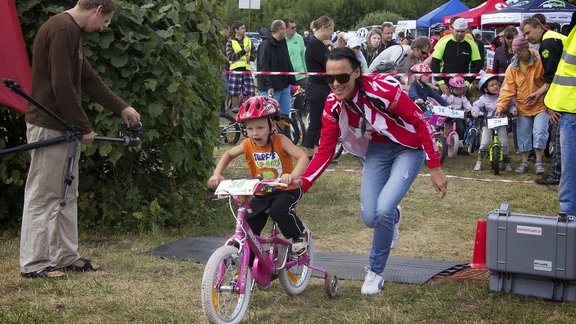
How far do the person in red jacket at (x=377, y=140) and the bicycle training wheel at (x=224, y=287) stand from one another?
31.4 inches

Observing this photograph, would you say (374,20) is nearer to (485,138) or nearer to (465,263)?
(485,138)

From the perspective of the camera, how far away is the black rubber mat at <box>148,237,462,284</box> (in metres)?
6.31

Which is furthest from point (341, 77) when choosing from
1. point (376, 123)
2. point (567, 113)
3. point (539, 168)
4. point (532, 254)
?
point (539, 168)

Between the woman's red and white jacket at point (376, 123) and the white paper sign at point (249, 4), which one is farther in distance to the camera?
the white paper sign at point (249, 4)

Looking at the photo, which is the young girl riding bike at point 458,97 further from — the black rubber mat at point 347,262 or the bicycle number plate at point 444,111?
the black rubber mat at point 347,262

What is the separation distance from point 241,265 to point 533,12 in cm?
2281

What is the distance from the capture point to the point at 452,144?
43.8ft

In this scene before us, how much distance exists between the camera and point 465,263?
6730mm

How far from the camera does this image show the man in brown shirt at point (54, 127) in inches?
230

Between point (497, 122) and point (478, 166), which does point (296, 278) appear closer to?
point (497, 122)

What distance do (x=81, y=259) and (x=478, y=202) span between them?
16.9 ft

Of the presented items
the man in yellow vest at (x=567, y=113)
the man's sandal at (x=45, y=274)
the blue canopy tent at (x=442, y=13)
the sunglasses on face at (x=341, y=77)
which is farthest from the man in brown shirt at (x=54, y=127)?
the blue canopy tent at (x=442, y=13)

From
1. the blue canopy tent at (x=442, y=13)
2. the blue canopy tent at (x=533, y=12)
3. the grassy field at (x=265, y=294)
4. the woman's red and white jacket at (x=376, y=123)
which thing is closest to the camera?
the grassy field at (x=265, y=294)

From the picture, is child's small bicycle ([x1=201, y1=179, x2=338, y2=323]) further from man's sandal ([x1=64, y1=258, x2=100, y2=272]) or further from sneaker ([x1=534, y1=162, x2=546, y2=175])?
sneaker ([x1=534, y1=162, x2=546, y2=175])
